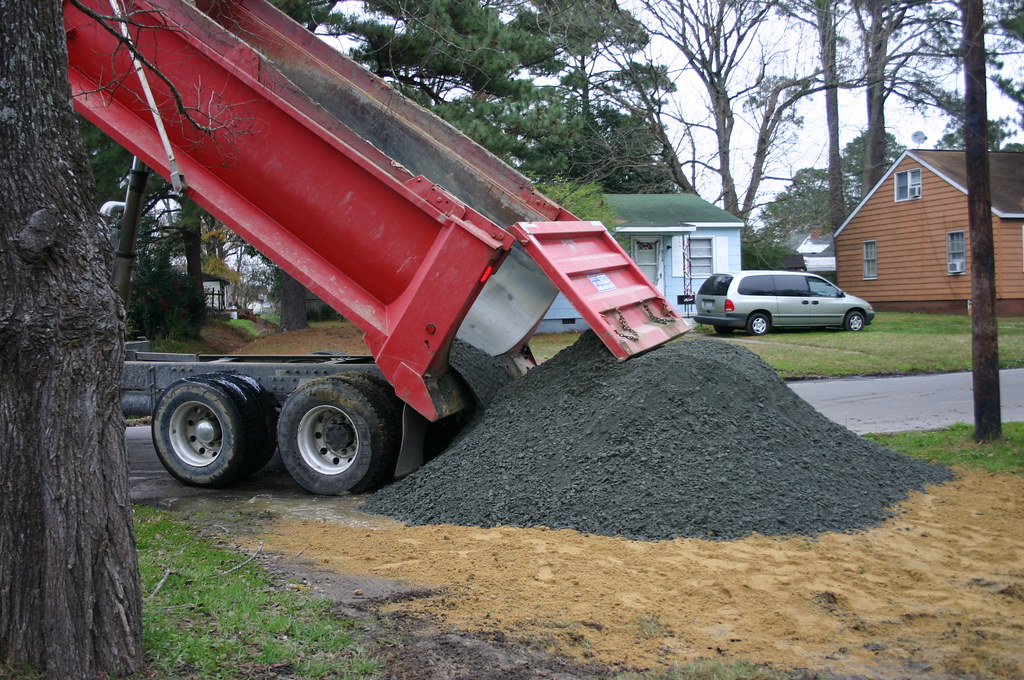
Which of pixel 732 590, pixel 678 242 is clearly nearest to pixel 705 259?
pixel 678 242

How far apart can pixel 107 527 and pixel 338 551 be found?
198cm

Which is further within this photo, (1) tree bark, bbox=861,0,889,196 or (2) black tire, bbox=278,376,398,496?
(1) tree bark, bbox=861,0,889,196

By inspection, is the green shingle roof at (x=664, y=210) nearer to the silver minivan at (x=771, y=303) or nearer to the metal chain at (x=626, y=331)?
the silver minivan at (x=771, y=303)

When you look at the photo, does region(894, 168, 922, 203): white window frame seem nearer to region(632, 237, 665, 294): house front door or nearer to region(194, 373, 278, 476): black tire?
region(632, 237, 665, 294): house front door

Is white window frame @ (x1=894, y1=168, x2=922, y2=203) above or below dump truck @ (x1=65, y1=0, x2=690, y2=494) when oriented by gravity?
above

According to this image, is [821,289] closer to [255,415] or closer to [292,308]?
[292,308]

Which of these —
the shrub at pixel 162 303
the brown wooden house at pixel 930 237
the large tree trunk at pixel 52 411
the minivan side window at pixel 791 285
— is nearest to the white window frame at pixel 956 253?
the brown wooden house at pixel 930 237

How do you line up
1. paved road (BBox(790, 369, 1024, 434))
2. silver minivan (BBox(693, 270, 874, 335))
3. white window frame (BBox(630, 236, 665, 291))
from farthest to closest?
white window frame (BBox(630, 236, 665, 291)) → silver minivan (BBox(693, 270, 874, 335)) → paved road (BBox(790, 369, 1024, 434))

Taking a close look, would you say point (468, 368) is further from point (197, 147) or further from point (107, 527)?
point (107, 527)

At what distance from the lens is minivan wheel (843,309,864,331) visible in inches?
932

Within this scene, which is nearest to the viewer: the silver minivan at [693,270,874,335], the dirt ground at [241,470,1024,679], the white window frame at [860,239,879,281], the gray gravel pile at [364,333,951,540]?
the dirt ground at [241,470,1024,679]

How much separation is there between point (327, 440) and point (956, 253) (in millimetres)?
28461

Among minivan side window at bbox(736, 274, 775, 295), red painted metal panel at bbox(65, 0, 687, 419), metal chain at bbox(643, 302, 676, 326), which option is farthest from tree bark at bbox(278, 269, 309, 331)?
metal chain at bbox(643, 302, 676, 326)

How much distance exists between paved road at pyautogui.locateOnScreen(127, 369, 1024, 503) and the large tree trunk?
3624 mm
